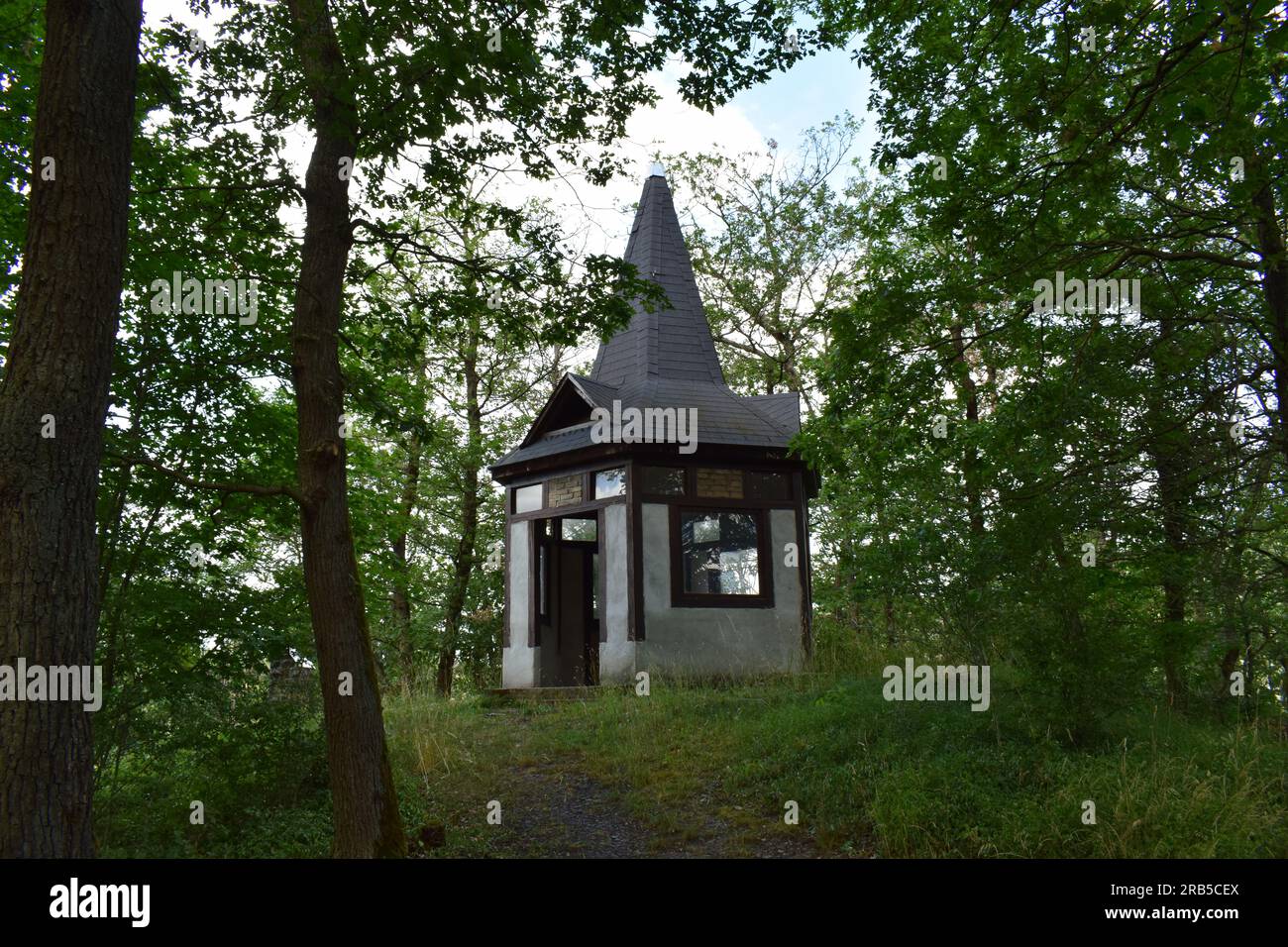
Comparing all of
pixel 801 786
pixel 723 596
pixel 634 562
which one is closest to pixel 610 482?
pixel 634 562

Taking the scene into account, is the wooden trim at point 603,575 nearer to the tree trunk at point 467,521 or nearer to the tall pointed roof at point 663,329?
the tall pointed roof at point 663,329

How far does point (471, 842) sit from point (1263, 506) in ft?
24.0

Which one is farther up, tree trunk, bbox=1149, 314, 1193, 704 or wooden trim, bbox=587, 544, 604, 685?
tree trunk, bbox=1149, 314, 1193, 704

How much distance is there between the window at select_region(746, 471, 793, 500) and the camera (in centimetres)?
1373

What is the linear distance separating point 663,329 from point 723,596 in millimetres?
5114

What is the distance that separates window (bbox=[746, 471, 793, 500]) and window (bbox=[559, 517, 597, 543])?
9.96 ft

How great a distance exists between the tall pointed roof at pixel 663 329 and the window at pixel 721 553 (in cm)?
287

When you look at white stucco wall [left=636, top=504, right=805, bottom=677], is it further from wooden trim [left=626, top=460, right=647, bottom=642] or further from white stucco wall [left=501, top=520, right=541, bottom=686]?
white stucco wall [left=501, top=520, right=541, bottom=686]

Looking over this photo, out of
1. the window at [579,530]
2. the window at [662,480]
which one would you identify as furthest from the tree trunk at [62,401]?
the window at [579,530]

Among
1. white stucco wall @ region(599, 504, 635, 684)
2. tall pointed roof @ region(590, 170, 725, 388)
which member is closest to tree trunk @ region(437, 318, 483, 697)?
tall pointed roof @ region(590, 170, 725, 388)

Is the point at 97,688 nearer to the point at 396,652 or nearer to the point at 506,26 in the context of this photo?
the point at 506,26

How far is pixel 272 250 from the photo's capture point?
310 inches

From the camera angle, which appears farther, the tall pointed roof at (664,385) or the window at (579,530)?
the window at (579,530)

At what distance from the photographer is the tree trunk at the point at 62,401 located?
3.73 m
